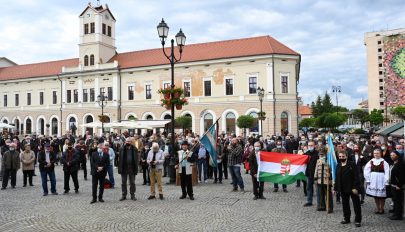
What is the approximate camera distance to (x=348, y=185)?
8.77m

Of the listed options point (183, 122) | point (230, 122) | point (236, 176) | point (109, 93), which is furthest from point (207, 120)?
point (236, 176)

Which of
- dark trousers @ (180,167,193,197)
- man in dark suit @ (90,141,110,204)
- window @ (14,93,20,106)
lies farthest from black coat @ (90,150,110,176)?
window @ (14,93,20,106)

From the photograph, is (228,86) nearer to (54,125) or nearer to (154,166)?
(54,125)

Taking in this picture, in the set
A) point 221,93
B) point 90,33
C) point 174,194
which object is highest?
point 90,33

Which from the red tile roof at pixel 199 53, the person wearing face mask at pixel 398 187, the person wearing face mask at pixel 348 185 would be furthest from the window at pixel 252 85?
the person wearing face mask at pixel 348 185

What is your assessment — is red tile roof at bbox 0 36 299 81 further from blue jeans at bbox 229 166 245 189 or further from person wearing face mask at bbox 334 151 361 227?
person wearing face mask at bbox 334 151 361 227

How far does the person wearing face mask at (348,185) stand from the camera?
8672 mm

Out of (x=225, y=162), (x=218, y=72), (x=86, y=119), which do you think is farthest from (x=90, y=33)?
(x=225, y=162)

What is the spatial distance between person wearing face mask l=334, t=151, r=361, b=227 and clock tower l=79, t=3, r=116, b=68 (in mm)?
48315

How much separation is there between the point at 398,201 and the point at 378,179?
683 millimetres

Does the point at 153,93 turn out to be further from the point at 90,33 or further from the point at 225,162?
the point at 225,162

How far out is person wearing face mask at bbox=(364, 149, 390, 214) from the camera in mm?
9632

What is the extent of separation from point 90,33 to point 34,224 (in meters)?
49.6

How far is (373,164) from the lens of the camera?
9.89 m
